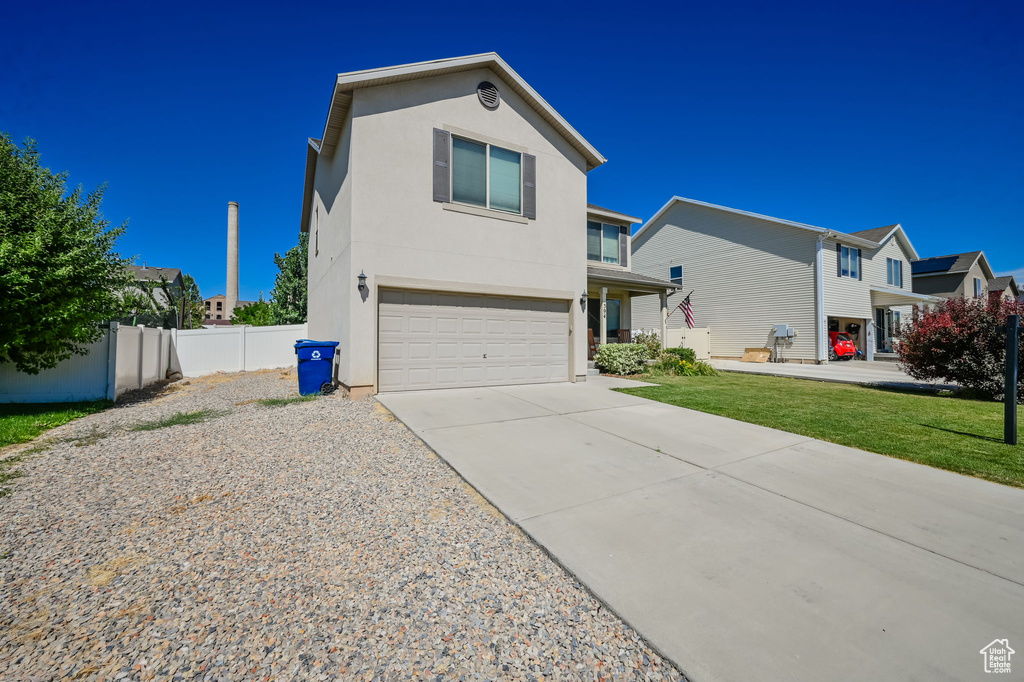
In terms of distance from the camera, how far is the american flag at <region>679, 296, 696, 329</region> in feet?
71.4

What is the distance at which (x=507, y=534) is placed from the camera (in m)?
2.90

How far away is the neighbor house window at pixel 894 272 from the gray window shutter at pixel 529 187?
2364 centimetres

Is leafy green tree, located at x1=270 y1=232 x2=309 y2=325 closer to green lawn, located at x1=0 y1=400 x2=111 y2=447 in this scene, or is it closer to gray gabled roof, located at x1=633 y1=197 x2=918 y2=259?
green lawn, located at x1=0 y1=400 x2=111 y2=447

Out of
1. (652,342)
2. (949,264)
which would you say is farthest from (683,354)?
(949,264)

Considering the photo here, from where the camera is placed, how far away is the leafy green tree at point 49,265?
21.4 feet

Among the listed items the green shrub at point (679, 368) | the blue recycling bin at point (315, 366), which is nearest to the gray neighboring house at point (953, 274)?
the green shrub at point (679, 368)

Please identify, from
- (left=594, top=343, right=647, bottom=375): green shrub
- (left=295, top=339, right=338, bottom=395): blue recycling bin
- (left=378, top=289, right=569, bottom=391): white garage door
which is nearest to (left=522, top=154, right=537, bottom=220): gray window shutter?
(left=378, top=289, right=569, bottom=391): white garage door

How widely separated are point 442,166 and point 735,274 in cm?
1752

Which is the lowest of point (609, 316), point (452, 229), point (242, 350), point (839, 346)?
point (242, 350)

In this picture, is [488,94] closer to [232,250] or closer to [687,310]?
[687,310]

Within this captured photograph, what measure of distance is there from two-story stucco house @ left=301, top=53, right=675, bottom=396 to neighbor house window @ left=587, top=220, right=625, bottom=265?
4530mm

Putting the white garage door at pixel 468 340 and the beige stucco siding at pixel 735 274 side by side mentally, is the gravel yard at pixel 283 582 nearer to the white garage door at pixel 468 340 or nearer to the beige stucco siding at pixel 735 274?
the white garage door at pixel 468 340

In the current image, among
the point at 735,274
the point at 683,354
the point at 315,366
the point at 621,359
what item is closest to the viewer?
the point at 315,366

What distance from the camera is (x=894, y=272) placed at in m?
22.9
